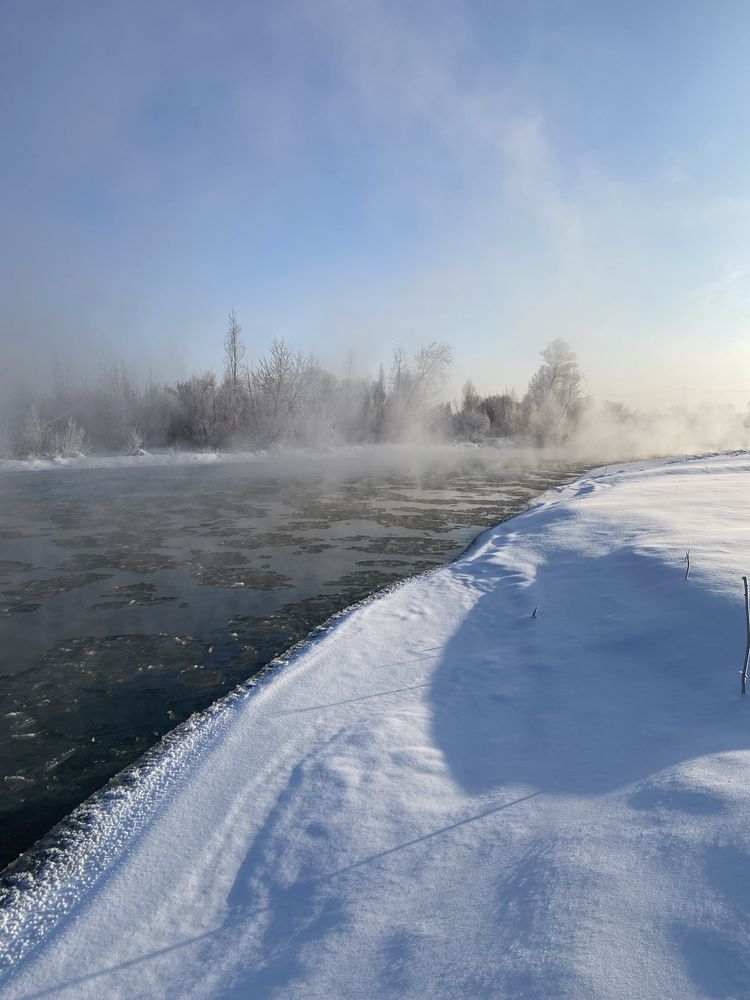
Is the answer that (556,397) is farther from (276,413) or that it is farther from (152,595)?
(152,595)

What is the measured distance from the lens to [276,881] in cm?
246

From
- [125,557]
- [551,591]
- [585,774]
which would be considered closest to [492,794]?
[585,774]

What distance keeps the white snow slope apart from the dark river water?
705mm

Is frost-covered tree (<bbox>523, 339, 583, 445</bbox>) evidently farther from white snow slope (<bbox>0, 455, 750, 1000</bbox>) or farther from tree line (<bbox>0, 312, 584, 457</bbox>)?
white snow slope (<bbox>0, 455, 750, 1000</bbox>)

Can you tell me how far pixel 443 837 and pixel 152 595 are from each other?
601 cm

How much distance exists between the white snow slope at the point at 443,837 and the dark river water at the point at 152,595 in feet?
2.31

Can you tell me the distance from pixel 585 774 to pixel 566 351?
57795 millimetres

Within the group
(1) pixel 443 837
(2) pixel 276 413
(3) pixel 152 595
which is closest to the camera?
(1) pixel 443 837

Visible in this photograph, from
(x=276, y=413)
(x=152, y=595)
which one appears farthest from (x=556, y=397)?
(x=152, y=595)

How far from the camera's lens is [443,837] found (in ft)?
8.57

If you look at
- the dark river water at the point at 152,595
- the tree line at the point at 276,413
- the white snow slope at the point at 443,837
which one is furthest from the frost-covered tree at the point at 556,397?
the white snow slope at the point at 443,837

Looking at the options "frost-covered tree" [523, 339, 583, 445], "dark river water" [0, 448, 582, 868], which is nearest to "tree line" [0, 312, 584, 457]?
"frost-covered tree" [523, 339, 583, 445]

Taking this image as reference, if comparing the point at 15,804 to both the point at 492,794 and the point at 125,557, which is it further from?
the point at 125,557

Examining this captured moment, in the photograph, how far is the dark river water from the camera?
4000mm
